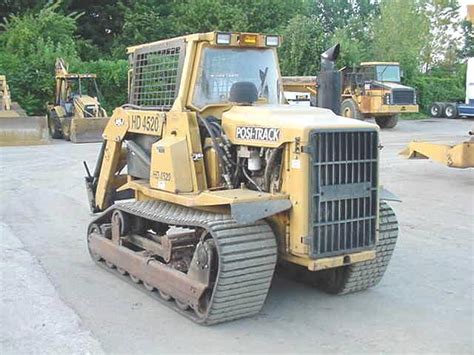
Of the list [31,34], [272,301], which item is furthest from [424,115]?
[272,301]

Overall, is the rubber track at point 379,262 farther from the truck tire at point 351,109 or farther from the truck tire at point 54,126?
the truck tire at point 351,109

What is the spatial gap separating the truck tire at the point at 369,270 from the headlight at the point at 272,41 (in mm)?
1815

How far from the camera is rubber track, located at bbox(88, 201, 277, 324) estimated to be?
5.26 metres

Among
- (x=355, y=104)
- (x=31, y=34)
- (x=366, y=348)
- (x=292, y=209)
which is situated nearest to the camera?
(x=366, y=348)

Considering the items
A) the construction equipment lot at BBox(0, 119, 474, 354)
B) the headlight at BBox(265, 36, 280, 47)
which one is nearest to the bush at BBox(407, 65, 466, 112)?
the construction equipment lot at BBox(0, 119, 474, 354)

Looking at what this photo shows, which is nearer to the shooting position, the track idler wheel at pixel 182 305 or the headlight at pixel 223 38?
the track idler wheel at pixel 182 305

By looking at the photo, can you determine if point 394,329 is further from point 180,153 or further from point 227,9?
point 227,9

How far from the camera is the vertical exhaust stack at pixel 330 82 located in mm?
6141

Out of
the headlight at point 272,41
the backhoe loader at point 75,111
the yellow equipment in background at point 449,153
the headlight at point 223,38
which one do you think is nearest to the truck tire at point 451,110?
the backhoe loader at point 75,111

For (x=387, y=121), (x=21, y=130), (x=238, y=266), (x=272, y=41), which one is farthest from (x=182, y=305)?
(x=387, y=121)

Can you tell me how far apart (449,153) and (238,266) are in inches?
324

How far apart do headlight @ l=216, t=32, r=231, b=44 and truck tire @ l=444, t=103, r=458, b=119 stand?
27.5 meters

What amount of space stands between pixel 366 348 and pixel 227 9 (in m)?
32.4

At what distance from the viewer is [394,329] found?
17.8 ft
